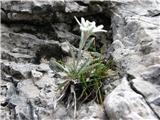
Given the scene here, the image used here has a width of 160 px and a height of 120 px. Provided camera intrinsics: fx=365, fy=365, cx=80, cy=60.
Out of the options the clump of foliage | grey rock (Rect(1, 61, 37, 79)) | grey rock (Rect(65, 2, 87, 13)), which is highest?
grey rock (Rect(65, 2, 87, 13))

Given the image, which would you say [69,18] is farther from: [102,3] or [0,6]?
[0,6]

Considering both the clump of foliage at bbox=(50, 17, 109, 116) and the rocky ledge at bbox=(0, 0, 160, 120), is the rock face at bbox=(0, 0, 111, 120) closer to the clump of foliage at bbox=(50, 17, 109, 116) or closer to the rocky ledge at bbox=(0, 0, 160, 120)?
the rocky ledge at bbox=(0, 0, 160, 120)

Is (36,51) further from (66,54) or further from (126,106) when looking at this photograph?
(126,106)

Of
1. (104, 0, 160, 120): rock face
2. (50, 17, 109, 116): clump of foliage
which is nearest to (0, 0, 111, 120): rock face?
(50, 17, 109, 116): clump of foliage

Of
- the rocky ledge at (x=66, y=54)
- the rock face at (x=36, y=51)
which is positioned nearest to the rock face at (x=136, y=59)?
the rocky ledge at (x=66, y=54)

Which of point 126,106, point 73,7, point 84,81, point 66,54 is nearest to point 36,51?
point 66,54

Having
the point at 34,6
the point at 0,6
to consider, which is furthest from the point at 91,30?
the point at 0,6

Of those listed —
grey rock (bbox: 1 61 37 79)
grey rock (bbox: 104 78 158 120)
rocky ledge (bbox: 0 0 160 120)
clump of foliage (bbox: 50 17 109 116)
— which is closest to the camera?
grey rock (bbox: 104 78 158 120)
